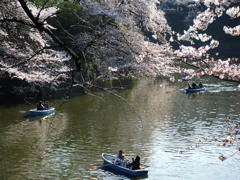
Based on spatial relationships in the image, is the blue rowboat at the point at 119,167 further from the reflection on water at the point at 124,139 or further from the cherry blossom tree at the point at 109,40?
the cherry blossom tree at the point at 109,40

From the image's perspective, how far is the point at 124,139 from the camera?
76.3ft

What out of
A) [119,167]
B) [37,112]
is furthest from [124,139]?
[37,112]

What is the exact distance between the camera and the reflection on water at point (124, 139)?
1833 cm

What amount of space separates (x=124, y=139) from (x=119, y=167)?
464 centimetres

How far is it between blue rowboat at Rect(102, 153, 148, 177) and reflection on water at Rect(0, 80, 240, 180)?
0.33 m

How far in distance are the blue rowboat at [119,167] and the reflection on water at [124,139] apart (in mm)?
326

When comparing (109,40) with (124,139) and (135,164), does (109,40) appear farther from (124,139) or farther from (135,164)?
(124,139)

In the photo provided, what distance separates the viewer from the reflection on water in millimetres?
18328

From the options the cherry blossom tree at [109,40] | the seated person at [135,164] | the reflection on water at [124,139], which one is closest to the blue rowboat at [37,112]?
the reflection on water at [124,139]

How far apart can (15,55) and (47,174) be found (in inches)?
256

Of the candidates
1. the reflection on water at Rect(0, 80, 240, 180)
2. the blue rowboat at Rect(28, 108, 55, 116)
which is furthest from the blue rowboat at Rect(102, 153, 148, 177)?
the blue rowboat at Rect(28, 108, 55, 116)

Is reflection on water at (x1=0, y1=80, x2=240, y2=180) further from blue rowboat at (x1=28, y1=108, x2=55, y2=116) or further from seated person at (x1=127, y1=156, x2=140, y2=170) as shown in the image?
blue rowboat at (x1=28, y1=108, x2=55, y2=116)

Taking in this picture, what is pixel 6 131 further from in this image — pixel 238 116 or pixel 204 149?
pixel 238 116

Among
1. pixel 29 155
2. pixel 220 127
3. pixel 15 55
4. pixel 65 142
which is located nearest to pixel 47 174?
pixel 29 155
